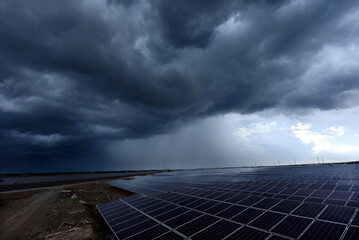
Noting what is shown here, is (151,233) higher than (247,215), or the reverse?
(247,215)

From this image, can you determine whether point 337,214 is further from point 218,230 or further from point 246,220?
point 218,230

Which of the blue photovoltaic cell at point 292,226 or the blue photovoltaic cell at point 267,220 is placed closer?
the blue photovoltaic cell at point 292,226

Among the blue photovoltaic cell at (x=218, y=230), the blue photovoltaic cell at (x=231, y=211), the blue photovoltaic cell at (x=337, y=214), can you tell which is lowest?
the blue photovoltaic cell at (x=218, y=230)

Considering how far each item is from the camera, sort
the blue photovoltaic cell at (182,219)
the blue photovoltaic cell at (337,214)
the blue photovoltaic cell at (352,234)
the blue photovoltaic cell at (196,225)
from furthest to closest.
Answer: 1. the blue photovoltaic cell at (182,219)
2. the blue photovoltaic cell at (196,225)
3. the blue photovoltaic cell at (337,214)
4. the blue photovoltaic cell at (352,234)

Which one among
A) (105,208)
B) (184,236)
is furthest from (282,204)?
(105,208)

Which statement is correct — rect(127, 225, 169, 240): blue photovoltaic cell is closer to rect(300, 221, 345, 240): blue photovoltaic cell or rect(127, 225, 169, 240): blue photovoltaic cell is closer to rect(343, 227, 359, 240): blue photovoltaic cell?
rect(300, 221, 345, 240): blue photovoltaic cell

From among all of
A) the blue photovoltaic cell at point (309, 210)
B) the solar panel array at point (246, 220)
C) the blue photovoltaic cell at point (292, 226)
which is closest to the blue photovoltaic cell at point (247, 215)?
the solar panel array at point (246, 220)

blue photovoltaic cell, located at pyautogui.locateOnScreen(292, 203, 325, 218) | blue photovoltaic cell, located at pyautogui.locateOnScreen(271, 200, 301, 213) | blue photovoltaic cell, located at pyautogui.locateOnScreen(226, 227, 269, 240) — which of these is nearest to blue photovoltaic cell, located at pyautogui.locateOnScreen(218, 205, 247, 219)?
blue photovoltaic cell, located at pyautogui.locateOnScreen(226, 227, 269, 240)

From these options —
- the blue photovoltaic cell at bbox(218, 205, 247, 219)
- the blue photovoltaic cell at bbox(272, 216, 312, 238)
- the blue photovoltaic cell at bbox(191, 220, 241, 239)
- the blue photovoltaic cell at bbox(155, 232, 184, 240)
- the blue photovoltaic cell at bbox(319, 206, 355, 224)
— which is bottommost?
the blue photovoltaic cell at bbox(155, 232, 184, 240)

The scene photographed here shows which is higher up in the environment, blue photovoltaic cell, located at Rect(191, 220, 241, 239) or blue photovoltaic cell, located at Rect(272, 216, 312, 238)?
blue photovoltaic cell, located at Rect(272, 216, 312, 238)

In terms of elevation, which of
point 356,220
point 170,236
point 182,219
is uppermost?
point 356,220

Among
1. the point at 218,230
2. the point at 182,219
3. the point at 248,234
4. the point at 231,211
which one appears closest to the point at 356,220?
the point at 248,234

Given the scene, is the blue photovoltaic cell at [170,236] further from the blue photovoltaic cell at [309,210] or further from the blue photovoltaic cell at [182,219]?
the blue photovoltaic cell at [309,210]

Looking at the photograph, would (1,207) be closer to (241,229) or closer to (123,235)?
(123,235)
